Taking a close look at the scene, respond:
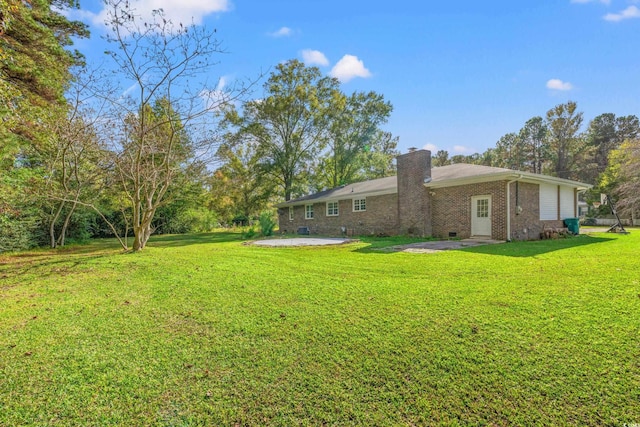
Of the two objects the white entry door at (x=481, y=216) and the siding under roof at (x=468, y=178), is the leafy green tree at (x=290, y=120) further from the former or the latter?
the white entry door at (x=481, y=216)

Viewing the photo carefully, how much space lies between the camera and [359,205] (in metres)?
16.8

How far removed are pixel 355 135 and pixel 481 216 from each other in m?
19.0

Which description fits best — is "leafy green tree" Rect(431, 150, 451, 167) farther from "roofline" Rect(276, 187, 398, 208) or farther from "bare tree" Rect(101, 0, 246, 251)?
"bare tree" Rect(101, 0, 246, 251)

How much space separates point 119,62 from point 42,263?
5342 millimetres

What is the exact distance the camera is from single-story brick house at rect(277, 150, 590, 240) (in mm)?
10914

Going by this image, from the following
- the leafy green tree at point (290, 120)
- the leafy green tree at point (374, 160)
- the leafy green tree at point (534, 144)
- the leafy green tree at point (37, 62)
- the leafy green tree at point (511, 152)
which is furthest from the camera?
the leafy green tree at point (511, 152)

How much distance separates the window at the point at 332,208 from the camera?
1848 centimetres

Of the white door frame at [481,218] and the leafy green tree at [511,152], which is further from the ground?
the leafy green tree at [511,152]

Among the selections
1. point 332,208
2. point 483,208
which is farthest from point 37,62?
point 483,208

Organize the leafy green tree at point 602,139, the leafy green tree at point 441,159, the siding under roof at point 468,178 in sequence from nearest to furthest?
1. the siding under roof at point 468,178
2. the leafy green tree at point 602,139
3. the leafy green tree at point 441,159

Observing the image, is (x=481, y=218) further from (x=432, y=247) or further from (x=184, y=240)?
(x=184, y=240)

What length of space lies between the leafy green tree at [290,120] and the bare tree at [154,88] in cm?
1577

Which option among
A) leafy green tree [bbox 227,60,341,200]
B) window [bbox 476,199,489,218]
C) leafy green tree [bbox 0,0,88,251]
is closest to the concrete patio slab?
window [bbox 476,199,489,218]

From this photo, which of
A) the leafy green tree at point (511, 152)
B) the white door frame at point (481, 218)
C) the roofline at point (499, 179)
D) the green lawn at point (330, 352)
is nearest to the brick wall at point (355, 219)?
the roofline at point (499, 179)
